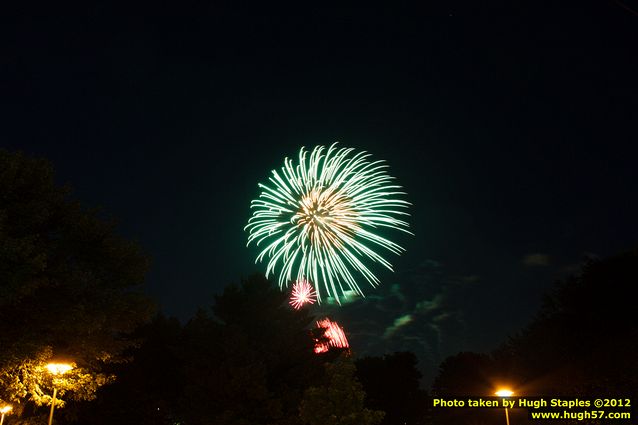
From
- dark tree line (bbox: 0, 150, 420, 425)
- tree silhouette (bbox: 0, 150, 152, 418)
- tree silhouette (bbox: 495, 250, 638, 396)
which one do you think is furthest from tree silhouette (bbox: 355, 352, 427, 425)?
tree silhouette (bbox: 0, 150, 152, 418)

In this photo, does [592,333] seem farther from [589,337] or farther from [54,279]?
[54,279]

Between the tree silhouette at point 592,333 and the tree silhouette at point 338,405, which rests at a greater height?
the tree silhouette at point 592,333

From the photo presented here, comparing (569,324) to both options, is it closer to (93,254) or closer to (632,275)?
(632,275)

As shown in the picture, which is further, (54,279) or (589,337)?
(589,337)

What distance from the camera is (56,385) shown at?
22750 millimetres

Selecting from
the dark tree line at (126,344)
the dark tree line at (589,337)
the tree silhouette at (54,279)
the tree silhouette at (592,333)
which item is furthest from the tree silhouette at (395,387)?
the tree silhouette at (54,279)

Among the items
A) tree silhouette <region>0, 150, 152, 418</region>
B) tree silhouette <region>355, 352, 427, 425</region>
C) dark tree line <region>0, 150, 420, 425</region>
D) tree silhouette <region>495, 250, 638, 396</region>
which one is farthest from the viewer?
tree silhouette <region>355, 352, 427, 425</region>

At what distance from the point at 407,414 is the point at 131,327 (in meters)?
59.1

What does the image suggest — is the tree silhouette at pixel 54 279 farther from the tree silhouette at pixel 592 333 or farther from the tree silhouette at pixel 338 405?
the tree silhouette at pixel 592 333

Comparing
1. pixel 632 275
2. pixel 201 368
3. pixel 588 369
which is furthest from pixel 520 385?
pixel 201 368

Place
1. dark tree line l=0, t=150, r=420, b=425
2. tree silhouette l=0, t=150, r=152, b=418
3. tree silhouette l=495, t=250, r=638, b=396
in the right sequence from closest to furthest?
1. tree silhouette l=0, t=150, r=152, b=418
2. dark tree line l=0, t=150, r=420, b=425
3. tree silhouette l=495, t=250, r=638, b=396

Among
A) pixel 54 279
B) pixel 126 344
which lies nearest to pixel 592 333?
pixel 126 344

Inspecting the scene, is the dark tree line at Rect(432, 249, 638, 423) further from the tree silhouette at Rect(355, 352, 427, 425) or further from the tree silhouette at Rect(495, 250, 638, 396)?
the tree silhouette at Rect(355, 352, 427, 425)

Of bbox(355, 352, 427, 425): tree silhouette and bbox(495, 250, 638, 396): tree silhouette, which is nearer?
bbox(495, 250, 638, 396): tree silhouette
